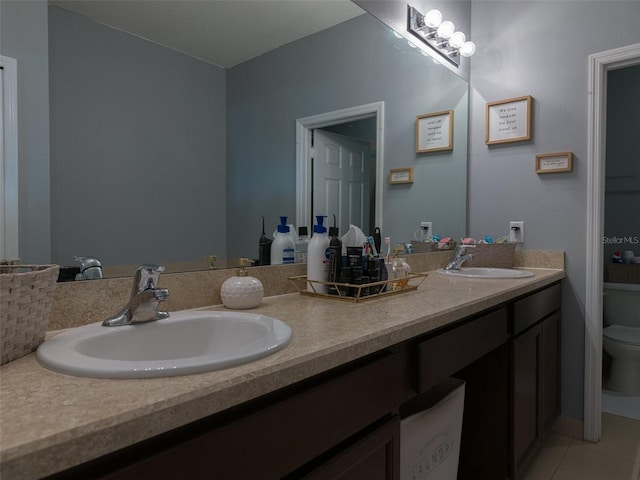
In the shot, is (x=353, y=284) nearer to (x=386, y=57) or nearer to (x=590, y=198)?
(x=386, y=57)

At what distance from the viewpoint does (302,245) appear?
148 centimetres

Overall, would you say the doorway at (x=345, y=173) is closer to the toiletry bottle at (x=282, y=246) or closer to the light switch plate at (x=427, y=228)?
the toiletry bottle at (x=282, y=246)

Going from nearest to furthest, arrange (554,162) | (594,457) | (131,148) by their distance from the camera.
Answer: (131,148)
(594,457)
(554,162)

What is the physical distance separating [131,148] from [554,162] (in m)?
2.03

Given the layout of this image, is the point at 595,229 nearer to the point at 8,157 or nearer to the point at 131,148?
the point at 131,148

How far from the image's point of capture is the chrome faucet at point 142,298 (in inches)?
34.6

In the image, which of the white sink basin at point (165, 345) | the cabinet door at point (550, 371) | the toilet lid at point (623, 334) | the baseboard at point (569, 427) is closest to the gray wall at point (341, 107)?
the white sink basin at point (165, 345)

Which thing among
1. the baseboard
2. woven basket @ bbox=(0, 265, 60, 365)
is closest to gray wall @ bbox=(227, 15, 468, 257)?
woven basket @ bbox=(0, 265, 60, 365)

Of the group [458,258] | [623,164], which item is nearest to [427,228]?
[458,258]

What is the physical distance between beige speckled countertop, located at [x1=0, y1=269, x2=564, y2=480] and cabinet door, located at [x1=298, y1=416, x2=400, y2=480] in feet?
0.60

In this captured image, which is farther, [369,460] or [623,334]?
[623,334]

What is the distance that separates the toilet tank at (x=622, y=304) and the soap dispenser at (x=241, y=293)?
9.47 feet

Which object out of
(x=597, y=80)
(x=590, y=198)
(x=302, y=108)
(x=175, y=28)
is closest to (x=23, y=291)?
(x=175, y=28)

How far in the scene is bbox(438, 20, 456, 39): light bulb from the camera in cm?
217
